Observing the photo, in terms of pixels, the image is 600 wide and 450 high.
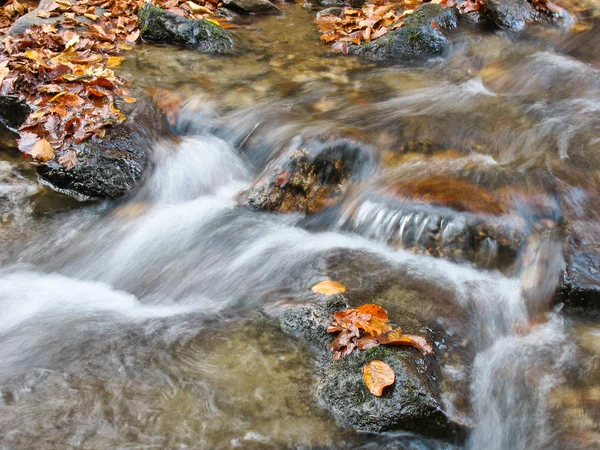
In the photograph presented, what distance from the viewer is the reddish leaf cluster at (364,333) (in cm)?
321

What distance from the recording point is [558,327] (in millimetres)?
3580

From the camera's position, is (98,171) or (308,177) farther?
(98,171)

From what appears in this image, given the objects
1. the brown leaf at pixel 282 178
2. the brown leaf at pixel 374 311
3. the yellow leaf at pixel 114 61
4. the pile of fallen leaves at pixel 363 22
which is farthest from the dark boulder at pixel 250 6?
the brown leaf at pixel 374 311

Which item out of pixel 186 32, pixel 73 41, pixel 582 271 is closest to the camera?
pixel 582 271

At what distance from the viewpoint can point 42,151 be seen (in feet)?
16.1

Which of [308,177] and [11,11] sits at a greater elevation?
[11,11]

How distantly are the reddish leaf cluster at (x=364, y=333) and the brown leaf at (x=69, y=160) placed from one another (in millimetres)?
2969

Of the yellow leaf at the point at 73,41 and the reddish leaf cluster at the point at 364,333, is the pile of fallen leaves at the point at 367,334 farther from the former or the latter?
the yellow leaf at the point at 73,41

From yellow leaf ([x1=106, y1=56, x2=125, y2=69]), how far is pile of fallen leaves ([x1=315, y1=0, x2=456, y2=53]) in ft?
9.23

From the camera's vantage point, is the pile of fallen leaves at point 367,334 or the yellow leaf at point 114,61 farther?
the yellow leaf at point 114,61

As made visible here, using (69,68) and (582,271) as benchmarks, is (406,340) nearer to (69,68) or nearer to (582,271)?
(582,271)

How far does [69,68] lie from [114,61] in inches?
26.4

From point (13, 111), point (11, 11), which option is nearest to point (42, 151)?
point (13, 111)

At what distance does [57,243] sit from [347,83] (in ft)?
12.5
